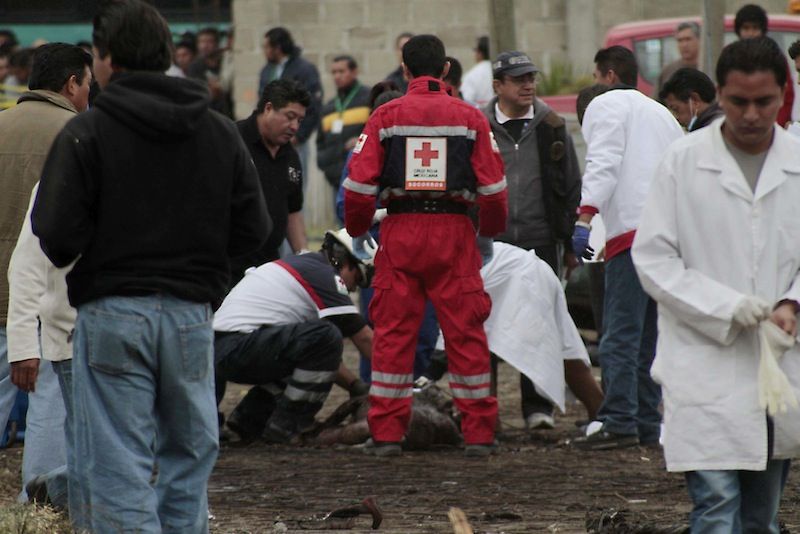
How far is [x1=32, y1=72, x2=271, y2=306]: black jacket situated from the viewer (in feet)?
16.0

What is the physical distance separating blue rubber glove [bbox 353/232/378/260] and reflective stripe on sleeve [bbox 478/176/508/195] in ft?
2.57

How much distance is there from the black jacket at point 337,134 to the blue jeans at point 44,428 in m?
9.41

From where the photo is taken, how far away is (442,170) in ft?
27.7

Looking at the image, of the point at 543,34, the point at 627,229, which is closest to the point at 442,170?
the point at 627,229

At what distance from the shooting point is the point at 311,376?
9156 millimetres

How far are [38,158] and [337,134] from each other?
9.45m

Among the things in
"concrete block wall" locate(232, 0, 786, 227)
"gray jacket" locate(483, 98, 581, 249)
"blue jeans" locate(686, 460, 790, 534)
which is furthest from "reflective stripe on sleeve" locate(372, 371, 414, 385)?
"concrete block wall" locate(232, 0, 786, 227)

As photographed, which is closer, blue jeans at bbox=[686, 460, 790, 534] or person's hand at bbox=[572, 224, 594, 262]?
blue jeans at bbox=[686, 460, 790, 534]

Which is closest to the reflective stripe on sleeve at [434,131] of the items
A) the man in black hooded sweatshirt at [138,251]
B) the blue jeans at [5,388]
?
the blue jeans at [5,388]

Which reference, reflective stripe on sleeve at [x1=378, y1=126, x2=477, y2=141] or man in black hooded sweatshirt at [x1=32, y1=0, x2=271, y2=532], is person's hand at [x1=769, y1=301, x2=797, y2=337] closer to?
man in black hooded sweatshirt at [x1=32, y1=0, x2=271, y2=532]

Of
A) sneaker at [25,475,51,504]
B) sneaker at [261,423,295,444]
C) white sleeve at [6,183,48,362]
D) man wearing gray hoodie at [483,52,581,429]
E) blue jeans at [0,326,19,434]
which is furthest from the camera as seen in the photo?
man wearing gray hoodie at [483,52,581,429]

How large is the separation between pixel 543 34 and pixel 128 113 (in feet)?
53.3

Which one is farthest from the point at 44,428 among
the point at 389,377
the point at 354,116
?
the point at 354,116

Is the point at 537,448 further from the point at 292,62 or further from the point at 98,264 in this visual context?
the point at 292,62
